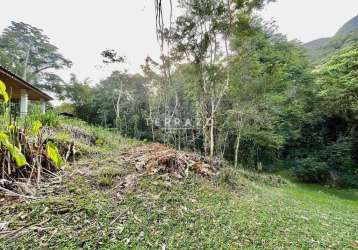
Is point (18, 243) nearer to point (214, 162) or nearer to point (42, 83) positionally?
point (214, 162)

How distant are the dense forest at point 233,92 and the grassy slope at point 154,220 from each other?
143cm

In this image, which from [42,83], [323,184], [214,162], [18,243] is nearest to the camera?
[18,243]

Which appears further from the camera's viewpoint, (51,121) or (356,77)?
(356,77)

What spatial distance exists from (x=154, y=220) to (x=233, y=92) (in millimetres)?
7846

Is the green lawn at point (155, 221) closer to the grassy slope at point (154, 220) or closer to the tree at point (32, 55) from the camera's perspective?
the grassy slope at point (154, 220)

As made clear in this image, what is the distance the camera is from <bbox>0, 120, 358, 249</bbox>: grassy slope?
1.73 m

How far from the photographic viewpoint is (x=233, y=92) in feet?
30.3

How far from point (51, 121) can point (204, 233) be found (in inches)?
175

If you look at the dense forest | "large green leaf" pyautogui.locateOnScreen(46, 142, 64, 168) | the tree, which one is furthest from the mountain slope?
"large green leaf" pyautogui.locateOnScreen(46, 142, 64, 168)

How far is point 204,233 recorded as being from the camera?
Answer: 6.31ft

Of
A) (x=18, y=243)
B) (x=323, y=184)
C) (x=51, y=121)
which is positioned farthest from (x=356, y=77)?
(x=18, y=243)

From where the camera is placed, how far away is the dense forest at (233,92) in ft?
27.0

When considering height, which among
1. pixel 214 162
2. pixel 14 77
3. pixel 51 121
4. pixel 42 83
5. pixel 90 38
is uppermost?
pixel 90 38

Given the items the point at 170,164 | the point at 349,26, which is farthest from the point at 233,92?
the point at 349,26
